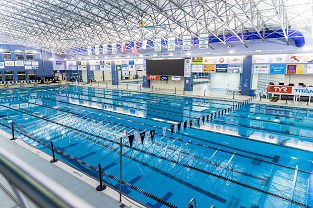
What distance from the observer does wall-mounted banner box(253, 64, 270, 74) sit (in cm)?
1864

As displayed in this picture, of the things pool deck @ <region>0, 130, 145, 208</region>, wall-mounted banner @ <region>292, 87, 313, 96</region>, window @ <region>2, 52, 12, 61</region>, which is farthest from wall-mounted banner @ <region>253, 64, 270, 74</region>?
window @ <region>2, 52, 12, 61</region>

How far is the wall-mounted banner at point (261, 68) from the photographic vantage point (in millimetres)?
18641

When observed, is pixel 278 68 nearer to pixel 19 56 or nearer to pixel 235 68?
pixel 235 68

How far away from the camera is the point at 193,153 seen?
7.22 meters

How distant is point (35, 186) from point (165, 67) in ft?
80.9

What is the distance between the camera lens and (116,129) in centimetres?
972

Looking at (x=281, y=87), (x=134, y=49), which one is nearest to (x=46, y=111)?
(x=134, y=49)

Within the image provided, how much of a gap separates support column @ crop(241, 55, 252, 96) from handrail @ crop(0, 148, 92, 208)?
835 inches

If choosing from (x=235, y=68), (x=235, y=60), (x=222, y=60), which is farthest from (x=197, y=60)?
(x=235, y=68)

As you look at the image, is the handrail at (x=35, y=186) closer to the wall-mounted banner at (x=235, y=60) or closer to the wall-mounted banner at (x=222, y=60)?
the wall-mounted banner at (x=235, y=60)

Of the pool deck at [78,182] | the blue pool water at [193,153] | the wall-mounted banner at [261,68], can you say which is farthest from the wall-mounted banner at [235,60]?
the pool deck at [78,182]

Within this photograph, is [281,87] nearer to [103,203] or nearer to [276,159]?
[276,159]

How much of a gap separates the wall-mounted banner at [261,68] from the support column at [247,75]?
439mm

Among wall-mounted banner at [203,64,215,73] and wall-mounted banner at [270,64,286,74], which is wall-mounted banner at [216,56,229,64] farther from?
wall-mounted banner at [270,64,286,74]
